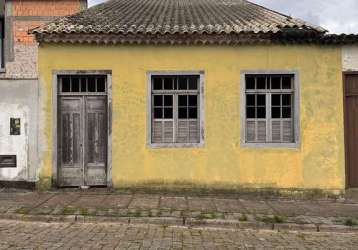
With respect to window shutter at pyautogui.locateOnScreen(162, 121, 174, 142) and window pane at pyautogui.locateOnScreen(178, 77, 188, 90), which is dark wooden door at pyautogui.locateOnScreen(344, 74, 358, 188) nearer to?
window pane at pyautogui.locateOnScreen(178, 77, 188, 90)

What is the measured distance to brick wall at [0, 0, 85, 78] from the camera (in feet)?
42.8

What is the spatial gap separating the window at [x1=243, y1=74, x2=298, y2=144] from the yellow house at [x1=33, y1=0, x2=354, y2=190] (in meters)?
0.03

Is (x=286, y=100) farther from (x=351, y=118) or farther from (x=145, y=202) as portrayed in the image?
(x=145, y=202)

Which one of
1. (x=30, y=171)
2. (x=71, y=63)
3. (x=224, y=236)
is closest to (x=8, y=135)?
(x=30, y=171)

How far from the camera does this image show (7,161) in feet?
40.5

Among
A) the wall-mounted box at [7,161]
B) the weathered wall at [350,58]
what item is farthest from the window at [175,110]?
the weathered wall at [350,58]

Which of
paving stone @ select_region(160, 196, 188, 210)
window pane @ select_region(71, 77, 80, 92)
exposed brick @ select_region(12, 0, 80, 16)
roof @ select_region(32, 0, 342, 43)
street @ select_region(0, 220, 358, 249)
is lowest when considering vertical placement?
street @ select_region(0, 220, 358, 249)

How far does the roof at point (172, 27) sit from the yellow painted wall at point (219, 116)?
313 mm

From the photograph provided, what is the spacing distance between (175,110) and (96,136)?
6.97 ft

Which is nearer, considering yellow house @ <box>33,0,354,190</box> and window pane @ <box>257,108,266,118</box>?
yellow house @ <box>33,0,354,190</box>

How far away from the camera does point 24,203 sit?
10.6m

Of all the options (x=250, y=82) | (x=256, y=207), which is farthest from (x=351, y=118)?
(x=256, y=207)

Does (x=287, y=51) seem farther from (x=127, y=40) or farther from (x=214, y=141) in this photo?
(x=127, y=40)

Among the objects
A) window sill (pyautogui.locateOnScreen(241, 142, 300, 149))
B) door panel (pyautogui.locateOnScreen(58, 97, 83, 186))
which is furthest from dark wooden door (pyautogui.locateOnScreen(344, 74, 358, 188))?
door panel (pyautogui.locateOnScreen(58, 97, 83, 186))
